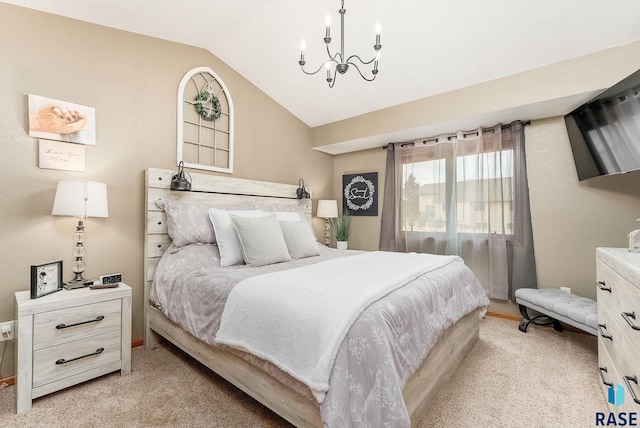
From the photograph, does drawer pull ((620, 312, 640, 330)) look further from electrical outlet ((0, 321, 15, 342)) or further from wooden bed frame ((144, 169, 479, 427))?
electrical outlet ((0, 321, 15, 342))

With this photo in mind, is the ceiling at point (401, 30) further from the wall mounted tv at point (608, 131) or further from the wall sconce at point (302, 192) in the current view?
the wall sconce at point (302, 192)

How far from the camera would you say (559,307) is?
8.00 ft

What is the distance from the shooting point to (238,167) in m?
3.35

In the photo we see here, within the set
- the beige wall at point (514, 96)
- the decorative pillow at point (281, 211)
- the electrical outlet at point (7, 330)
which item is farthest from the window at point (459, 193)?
the electrical outlet at point (7, 330)

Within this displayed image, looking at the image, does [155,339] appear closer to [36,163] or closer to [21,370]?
[21,370]

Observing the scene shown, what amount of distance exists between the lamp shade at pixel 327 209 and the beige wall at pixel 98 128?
73.2 inches

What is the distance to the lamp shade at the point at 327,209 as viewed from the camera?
418cm

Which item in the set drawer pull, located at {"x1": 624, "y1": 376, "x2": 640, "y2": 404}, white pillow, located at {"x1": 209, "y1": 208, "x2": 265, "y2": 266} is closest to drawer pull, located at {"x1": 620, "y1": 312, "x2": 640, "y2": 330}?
drawer pull, located at {"x1": 624, "y1": 376, "x2": 640, "y2": 404}

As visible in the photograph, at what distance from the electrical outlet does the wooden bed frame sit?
789mm

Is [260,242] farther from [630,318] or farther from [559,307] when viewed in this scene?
[559,307]

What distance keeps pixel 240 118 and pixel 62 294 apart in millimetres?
2335

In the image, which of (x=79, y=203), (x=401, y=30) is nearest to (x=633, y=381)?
(x=401, y=30)

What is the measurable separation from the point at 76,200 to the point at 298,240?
165cm

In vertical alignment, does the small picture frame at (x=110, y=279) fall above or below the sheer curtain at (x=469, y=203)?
below
